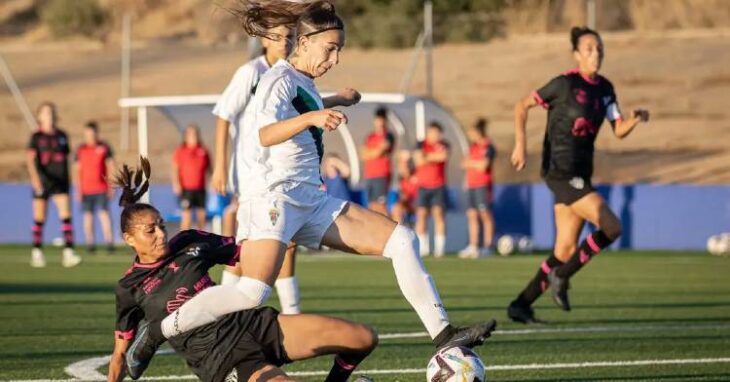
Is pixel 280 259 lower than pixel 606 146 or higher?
higher

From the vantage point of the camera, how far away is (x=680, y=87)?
35719 millimetres

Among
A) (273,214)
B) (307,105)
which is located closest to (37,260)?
(307,105)

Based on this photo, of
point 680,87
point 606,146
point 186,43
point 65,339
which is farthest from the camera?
point 186,43

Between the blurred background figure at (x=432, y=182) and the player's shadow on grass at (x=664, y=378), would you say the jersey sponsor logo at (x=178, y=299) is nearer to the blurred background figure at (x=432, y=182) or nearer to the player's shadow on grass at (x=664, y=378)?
the player's shadow on grass at (x=664, y=378)

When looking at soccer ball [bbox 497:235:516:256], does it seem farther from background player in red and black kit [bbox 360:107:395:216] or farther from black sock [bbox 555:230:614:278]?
black sock [bbox 555:230:614:278]

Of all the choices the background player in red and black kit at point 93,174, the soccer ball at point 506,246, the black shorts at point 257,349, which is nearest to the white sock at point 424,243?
the soccer ball at point 506,246

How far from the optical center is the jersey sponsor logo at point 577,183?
35.5ft

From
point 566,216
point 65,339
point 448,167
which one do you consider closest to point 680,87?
point 448,167

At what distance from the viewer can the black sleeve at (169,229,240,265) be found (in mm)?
6698

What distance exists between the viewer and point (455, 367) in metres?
6.58

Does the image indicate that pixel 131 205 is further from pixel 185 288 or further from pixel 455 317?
pixel 455 317

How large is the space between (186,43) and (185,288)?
37861 mm

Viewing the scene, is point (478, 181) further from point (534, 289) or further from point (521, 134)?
point (521, 134)

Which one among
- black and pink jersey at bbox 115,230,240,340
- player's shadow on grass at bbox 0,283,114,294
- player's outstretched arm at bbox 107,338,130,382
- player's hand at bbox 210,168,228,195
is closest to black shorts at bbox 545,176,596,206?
player's hand at bbox 210,168,228,195
